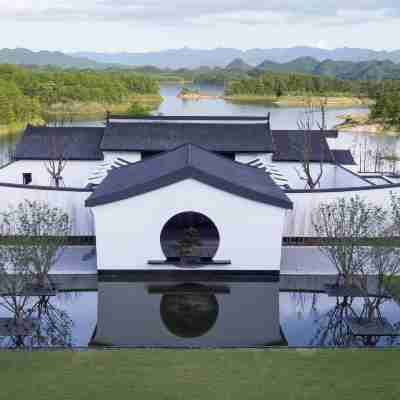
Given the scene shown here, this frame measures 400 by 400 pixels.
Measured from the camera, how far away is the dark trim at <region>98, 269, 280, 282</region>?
10.8 meters

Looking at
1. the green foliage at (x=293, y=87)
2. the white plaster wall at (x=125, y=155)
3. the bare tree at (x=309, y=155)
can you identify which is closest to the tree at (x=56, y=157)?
the white plaster wall at (x=125, y=155)

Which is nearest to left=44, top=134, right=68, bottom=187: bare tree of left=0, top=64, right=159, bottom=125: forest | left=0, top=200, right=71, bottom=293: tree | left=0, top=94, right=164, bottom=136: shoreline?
left=0, top=200, right=71, bottom=293: tree

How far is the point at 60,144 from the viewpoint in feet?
60.4

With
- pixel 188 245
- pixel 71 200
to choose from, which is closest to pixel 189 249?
pixel 188 245

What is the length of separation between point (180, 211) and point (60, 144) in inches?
344

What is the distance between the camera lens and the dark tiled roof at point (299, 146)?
58.5ft

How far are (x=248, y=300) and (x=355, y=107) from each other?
53151 mm

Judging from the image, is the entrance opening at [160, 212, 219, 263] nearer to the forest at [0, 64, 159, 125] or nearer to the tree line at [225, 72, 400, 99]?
the forest at [0, 64, 159, 125]

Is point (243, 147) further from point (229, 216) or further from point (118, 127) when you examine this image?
point (229, 216)

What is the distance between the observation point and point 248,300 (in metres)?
9.96

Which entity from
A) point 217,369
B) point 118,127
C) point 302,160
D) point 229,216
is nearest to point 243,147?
point 302,160

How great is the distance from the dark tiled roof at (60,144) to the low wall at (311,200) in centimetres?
700

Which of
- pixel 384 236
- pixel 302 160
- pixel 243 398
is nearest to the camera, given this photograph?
pixel 243 398

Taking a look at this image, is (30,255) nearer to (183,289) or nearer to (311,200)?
(183,289)
